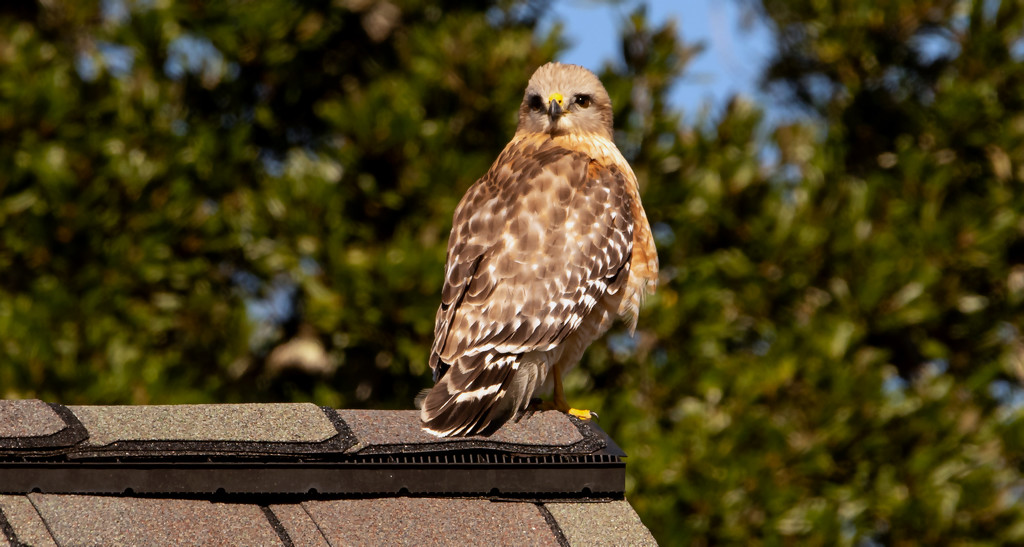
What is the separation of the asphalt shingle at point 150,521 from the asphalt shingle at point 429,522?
14 cm

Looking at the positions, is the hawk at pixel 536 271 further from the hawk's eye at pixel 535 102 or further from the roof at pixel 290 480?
the roof at pixel 290 480

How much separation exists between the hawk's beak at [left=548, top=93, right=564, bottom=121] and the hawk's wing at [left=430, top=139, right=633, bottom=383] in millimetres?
313

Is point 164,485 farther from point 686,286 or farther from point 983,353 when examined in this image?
point 983,353

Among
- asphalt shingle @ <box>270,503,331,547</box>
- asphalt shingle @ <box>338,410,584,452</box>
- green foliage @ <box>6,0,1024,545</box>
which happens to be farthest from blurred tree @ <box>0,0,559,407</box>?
asphalt shingle @ <box>270,503,331,547</box>

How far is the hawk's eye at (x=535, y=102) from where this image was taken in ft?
17.2

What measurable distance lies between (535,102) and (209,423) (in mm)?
3049

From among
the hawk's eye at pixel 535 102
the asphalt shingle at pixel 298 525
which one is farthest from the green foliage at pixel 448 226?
the asphalt shingle at pixel 298 525

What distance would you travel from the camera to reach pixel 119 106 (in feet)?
24.5

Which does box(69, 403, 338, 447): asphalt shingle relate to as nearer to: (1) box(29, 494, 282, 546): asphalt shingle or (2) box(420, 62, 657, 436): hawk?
(1) box(29, 494, 282, 546): asphalt shingle

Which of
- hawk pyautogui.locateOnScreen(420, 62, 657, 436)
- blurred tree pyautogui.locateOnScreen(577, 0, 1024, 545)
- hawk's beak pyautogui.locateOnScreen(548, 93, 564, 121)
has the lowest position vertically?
hawk pyautogui.locateOnScreen(420, 62, 657, 436)

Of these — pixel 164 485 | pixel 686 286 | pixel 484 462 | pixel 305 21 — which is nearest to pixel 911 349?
pixel 686 286

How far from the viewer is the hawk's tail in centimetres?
296

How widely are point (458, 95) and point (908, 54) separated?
3184 millimetres

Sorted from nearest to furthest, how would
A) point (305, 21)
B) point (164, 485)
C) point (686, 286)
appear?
point (164, 485)
point (686, 286)
point (305, 21)
